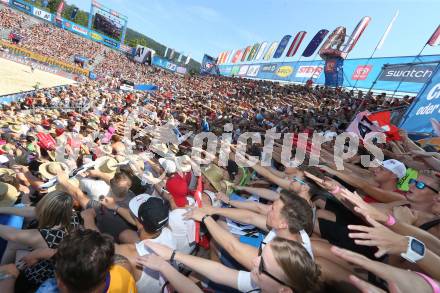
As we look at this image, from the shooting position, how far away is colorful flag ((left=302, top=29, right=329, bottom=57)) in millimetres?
34438

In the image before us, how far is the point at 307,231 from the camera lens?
103 inches

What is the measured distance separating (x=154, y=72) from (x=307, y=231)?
2455 inches

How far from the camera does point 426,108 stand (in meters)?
7.90

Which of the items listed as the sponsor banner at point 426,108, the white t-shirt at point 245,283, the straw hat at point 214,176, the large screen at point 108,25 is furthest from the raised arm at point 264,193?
the large screen at point 108,25

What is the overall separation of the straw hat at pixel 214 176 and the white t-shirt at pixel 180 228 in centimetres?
112

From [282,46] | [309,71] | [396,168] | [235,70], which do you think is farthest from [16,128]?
[235,70]

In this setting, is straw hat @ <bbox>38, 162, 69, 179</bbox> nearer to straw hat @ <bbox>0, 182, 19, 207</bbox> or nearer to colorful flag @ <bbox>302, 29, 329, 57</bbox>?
straw hat @ <bbox>0, 182, 19, 207</bbox>

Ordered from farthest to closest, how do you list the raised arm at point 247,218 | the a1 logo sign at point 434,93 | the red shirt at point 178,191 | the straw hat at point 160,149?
1. the a1 logo sign at point 434,93
2. the straw hat at point 160,149
3. the red shirt at point 178,191
4. the raised arm at point 247,218

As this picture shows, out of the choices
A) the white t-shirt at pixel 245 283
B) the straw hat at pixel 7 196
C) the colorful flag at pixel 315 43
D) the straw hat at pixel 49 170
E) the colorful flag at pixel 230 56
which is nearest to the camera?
the white t-shirt at pixel 245 283

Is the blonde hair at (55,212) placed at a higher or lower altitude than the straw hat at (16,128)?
higher

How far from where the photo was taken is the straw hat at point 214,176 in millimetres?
4052

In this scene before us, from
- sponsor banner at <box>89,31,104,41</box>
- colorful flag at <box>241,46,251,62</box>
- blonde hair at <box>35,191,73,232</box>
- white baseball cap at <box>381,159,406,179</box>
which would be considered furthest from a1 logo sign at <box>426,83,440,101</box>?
sponsor banner at <box>89,31,104,41</box>

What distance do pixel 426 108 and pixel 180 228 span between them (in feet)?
25.7

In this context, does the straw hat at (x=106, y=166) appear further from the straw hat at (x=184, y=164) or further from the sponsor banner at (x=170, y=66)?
the sponsor banner at (x=170, y=66)
